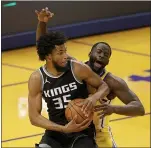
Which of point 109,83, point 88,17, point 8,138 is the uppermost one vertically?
point 109,83

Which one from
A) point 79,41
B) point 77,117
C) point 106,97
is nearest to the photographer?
point 77,117

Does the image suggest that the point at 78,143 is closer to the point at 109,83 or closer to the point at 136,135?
the point at 109,83

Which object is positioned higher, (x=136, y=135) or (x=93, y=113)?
(x=93, y=113)

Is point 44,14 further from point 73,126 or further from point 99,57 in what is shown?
point 73,126

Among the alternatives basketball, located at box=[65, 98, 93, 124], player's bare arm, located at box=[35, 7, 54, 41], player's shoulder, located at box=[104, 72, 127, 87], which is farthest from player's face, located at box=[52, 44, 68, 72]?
player's bare arm, located at box=[35, 7, 54, 41]

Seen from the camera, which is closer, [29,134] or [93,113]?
[93,113]

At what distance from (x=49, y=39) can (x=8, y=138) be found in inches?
124

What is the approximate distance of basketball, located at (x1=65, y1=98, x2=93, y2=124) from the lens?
4.58m

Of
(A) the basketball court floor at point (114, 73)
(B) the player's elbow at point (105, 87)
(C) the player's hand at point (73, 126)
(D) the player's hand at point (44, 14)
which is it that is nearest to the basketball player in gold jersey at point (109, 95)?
(B) the player's elbow at point (105, 87)

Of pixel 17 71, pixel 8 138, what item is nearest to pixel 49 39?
pixel 8 138

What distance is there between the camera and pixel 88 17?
39.3 ft

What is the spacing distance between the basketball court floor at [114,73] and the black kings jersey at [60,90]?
106 inches

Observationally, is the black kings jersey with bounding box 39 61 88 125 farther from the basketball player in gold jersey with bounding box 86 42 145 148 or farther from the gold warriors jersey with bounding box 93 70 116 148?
the gold warriors jersey with bounding box 93 70 116 148

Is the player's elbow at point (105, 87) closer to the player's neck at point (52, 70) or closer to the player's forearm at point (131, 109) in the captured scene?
the player's forearm at point (131, 109)
